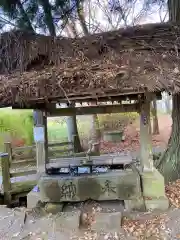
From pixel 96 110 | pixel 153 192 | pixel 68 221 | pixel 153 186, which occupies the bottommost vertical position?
pixel 68 221

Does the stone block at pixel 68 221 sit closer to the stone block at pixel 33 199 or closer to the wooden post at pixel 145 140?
the stone block at pixel 33 199

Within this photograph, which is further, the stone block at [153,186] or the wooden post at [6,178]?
the wooden post at [6,178]

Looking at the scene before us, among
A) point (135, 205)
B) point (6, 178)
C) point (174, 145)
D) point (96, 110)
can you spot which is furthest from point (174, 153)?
point (6, 178)

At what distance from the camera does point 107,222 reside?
5.19m

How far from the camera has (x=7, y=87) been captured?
5.30 meters

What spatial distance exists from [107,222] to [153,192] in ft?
3.85

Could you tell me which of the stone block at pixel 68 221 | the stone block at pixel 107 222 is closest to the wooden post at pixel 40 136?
the stone block at pixel 68 221

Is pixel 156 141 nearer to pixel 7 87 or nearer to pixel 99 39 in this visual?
pixel 99 39

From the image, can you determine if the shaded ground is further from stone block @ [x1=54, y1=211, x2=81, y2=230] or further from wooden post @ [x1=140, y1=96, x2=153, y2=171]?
stone block @ [x1=54, y1=211, x2=81, y2=230]

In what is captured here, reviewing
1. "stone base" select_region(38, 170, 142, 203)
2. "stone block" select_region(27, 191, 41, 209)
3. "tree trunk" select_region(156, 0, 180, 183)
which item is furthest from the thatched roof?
"stone block" select_region(27, 191, 41, 209)

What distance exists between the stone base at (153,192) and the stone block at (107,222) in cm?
77

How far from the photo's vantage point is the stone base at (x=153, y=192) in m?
5.74

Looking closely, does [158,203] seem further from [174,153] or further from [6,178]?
[6,178]

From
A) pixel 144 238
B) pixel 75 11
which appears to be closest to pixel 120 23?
pixel 75 11
